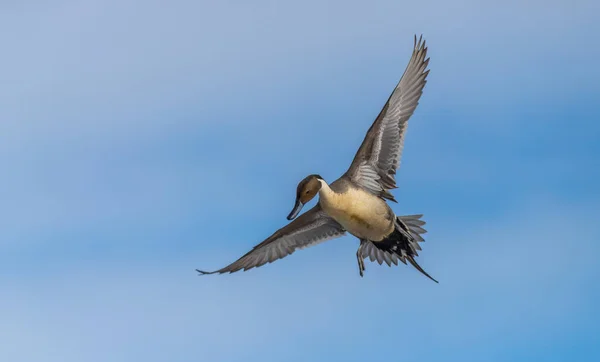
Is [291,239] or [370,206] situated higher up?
[291,239]

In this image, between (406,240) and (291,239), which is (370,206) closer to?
(406,240)

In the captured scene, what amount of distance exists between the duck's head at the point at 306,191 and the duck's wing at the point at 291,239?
55.0 inches

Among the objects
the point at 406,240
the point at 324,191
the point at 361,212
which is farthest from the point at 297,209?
the point at 406,240

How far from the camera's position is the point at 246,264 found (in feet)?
57.8

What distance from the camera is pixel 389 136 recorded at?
16.7 m

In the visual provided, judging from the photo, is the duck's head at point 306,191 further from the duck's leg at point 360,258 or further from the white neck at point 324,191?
the duck's leg at point 360,258

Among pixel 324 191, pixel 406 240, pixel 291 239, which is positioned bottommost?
pixel 406 240

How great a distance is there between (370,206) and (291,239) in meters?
2.14

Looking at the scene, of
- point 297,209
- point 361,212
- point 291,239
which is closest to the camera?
point 297,209

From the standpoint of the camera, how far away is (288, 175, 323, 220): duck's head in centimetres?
1533

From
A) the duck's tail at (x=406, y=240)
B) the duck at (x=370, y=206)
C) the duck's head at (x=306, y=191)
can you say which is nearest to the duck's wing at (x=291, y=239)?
the duck at (x=370, y=206)

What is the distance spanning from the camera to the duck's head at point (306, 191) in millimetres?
15328

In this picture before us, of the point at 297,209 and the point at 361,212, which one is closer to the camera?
the point at 297,209

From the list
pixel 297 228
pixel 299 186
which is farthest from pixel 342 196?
pixel 297 228
